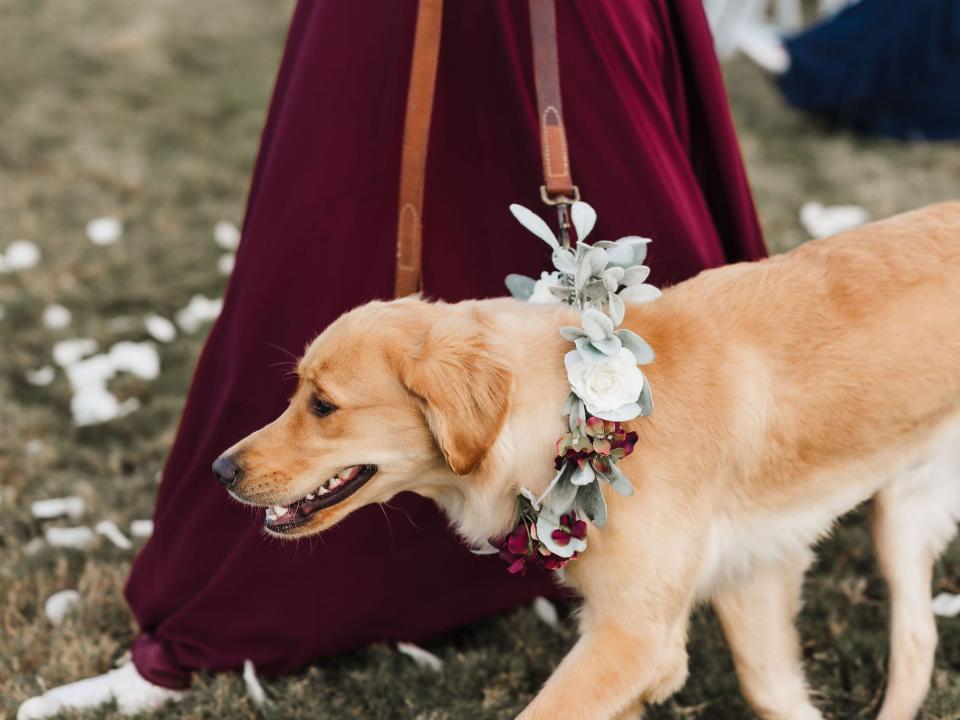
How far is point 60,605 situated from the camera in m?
3.72

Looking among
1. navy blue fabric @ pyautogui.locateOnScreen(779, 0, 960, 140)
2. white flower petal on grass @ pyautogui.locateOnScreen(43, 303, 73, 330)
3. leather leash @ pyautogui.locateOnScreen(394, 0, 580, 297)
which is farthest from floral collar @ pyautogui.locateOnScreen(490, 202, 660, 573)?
navy blue fabric @ pyautogui.locateOnScreen(779, 0, 960, 140)

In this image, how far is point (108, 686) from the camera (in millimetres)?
3340

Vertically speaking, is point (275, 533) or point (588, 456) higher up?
point (588, 456)

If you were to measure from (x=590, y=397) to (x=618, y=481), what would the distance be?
0.20 metres

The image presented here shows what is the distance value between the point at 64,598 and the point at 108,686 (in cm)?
53

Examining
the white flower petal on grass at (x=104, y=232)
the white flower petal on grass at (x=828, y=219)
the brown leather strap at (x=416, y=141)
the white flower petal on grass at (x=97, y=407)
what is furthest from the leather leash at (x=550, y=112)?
the white flower petal on grass at (x=104, y=232)

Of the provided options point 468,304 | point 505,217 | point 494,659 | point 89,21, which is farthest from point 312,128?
point 89,21

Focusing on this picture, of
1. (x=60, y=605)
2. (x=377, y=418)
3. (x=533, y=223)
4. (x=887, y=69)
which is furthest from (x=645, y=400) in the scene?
(x=887, y=69)

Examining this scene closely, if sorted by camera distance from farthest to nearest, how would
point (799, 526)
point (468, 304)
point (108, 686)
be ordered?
point (108, 686) → point (799, 526) → point (468, 304)

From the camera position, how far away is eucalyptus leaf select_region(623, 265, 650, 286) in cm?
246

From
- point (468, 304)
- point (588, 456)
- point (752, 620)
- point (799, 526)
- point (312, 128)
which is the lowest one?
point (752, 620)

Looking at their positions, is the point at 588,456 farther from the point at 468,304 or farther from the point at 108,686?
the point at 108,686

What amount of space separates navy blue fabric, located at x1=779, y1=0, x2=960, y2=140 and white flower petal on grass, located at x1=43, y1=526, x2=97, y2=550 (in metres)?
6.19

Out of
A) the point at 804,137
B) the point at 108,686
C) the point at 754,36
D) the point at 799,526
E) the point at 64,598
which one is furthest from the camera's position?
the point at 754,36
